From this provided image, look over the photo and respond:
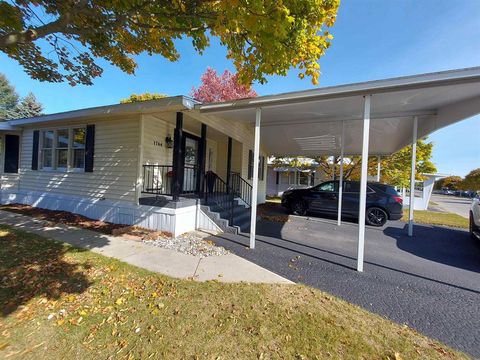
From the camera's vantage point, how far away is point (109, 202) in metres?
6.82

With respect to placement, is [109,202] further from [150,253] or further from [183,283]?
[183,283]

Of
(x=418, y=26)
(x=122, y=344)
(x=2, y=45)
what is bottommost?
(x=122, y=344)

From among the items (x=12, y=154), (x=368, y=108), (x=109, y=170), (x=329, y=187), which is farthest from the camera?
(x=12, y=154)

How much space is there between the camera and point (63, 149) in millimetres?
7969

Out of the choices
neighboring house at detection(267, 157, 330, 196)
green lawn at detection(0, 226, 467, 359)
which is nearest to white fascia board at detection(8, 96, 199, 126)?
green lawn at detection(0, 226, 467, 359)

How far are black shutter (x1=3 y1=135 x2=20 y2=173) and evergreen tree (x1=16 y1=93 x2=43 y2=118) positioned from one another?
26913 mm

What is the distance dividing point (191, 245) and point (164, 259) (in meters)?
0.89

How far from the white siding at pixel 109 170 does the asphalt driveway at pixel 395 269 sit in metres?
3.32

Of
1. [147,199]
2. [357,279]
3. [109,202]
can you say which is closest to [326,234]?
[357,279]

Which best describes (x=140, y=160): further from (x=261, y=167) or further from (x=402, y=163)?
(x=402, y=163)

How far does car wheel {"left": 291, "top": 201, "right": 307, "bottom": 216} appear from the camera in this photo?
9320 mm

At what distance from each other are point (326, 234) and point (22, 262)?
680cm

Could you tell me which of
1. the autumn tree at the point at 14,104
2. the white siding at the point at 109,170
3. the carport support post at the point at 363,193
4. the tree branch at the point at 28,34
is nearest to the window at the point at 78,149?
the white siding at the point at 109,170

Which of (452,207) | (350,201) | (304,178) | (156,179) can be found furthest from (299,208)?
(452,207)
